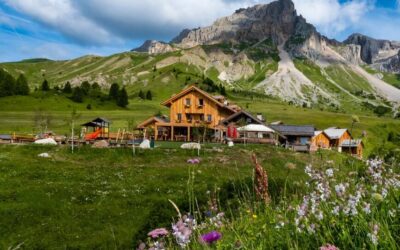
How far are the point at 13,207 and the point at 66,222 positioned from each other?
5.31 metres

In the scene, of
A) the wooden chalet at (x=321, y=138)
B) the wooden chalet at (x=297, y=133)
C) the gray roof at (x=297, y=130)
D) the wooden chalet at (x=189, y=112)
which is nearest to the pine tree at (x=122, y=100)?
the wooden chalet at (x=189, y=112)

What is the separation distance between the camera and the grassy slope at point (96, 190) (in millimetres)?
27547

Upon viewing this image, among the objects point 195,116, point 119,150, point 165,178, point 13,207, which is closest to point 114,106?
point 195,116

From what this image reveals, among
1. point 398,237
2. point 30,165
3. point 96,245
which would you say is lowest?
point 96,245

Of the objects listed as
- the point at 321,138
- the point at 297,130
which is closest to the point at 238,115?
the point at 297,130

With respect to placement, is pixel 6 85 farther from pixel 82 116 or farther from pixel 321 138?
pixel 321 138

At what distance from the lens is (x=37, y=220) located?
3133 cm

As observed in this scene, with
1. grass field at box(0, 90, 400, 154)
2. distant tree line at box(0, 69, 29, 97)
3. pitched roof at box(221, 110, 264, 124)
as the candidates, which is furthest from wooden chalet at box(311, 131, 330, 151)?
distant tree line at box(0, 69, 29, 97)

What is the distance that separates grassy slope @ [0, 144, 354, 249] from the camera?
90.4ft

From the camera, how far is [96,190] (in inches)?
1551

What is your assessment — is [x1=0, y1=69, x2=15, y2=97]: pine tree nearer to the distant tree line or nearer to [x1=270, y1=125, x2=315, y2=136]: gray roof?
the distant tree line

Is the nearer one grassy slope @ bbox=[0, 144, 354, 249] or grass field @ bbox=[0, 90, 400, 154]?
grassy slope @ bbox=[0, 144, 354, 249]

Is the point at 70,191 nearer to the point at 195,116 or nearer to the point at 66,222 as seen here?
the point at 66,222

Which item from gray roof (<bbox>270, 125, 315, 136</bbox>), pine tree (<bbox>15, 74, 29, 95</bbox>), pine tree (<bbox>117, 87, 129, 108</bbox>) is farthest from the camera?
pine tree (<bbox>117, 87, 129, 108</bbox>)
